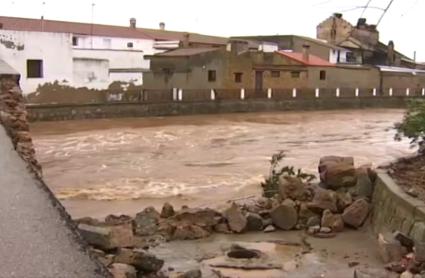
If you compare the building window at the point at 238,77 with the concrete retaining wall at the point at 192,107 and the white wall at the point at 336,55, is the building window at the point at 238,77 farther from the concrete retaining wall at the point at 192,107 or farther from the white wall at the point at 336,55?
the white wall at the point at 336,55

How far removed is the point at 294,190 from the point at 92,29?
146 feet

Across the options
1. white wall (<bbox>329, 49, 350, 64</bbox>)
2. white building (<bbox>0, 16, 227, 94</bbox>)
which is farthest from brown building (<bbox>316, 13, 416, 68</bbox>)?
white building (<bbox>0, 16, 227, 94</bbox>)

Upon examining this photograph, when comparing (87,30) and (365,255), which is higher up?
(87,30)

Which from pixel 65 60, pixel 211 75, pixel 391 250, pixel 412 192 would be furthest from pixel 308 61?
pixel 391 250

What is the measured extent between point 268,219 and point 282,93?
38.4 m

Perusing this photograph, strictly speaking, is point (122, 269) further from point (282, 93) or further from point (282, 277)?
point (282, 93)

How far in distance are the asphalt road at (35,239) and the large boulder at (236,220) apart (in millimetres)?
5658

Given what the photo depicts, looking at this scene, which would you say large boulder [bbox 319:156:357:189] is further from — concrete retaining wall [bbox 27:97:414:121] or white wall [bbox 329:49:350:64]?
white wall [bbox 329:49:350:64]

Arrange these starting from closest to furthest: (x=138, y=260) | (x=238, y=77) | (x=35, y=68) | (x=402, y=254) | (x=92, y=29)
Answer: (x=138, y=260) < (x=402, y=254) < (x=35, y=68) < (x=238, y=77) < (x=92, y=29)

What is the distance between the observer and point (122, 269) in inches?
198

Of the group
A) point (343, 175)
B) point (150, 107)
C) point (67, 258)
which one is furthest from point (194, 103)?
point (67, 258)

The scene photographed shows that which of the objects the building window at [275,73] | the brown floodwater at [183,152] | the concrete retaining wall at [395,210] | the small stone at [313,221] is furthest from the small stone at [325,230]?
the building window at [275,73]

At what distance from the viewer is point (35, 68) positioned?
35969 millimetres

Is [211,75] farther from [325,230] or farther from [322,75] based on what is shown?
[325,230]
